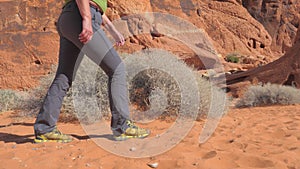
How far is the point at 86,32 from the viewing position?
90.0 inches

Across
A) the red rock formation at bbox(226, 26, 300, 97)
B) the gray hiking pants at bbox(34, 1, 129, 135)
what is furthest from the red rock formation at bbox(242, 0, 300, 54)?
the gray hiking pants at bbox(34, 1, 129, 135)

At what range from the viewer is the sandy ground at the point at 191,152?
2.04 m

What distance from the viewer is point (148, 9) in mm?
15422

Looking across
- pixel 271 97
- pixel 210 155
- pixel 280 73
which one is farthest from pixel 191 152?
pixel 280 73

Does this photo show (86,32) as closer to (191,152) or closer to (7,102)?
(191,152)

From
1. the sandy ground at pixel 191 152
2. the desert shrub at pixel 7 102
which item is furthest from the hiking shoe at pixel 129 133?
the desert shrub at pixel 7 102

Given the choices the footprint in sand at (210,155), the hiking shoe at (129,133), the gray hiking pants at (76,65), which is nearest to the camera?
the footprint in sand at (210,155)

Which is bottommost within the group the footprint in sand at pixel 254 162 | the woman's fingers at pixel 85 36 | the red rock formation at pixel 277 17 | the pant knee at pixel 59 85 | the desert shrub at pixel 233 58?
the desert shrub at pixel 233 58

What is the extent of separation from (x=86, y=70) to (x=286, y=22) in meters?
31.7

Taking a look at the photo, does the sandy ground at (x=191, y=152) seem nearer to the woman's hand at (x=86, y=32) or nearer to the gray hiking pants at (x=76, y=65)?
the gray hiking pants at (x=76, y=65)

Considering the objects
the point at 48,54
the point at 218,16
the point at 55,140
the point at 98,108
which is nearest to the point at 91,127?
the point at 98,108

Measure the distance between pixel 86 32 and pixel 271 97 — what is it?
16.0 ft

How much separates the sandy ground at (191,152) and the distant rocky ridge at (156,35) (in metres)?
6.85

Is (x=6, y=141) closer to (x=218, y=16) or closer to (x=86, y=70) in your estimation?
(x=86, y=70)
